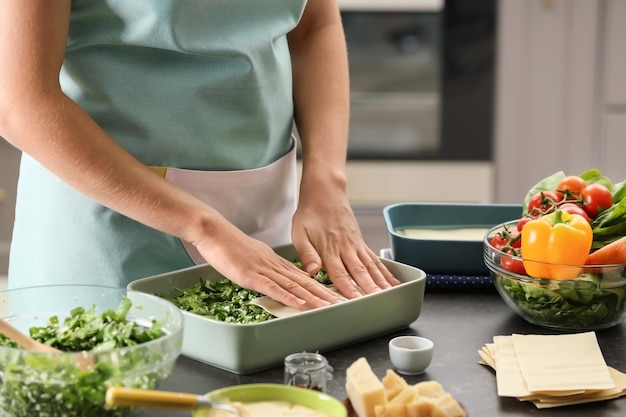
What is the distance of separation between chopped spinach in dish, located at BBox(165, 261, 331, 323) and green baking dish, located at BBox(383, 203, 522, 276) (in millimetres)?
219

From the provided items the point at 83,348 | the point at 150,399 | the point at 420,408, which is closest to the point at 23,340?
the point at 83,348

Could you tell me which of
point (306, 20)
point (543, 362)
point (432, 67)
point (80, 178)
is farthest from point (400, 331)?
point (432, 67)

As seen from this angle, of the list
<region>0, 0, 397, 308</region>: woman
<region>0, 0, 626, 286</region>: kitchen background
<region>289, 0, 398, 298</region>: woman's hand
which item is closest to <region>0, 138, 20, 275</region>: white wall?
<region>0, 0, 626, 286</region>: kitchen background

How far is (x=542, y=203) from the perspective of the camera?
5.27ft

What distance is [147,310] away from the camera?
1219 millimetres

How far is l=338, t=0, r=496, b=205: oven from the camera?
10.2 ft

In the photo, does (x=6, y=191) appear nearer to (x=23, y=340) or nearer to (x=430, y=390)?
(x=23, y=340)

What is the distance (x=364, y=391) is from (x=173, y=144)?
2.12 ft

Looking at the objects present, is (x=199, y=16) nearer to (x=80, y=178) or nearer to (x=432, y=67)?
(x=80, y=178)

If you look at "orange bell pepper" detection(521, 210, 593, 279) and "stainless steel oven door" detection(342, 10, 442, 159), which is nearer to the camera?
"orange bell pepper" detection(521, 210, 593, 279)

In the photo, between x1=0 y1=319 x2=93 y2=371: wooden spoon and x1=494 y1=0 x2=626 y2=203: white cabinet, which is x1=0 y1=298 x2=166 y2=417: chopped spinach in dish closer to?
x1=0 y1=319 x2=93 y2=371: wooden spoon

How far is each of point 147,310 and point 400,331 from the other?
41cm

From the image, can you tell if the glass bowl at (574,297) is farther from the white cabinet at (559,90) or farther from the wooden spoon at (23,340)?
the white cabinet at (559,90)

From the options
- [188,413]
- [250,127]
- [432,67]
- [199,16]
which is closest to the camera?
[188,413]
